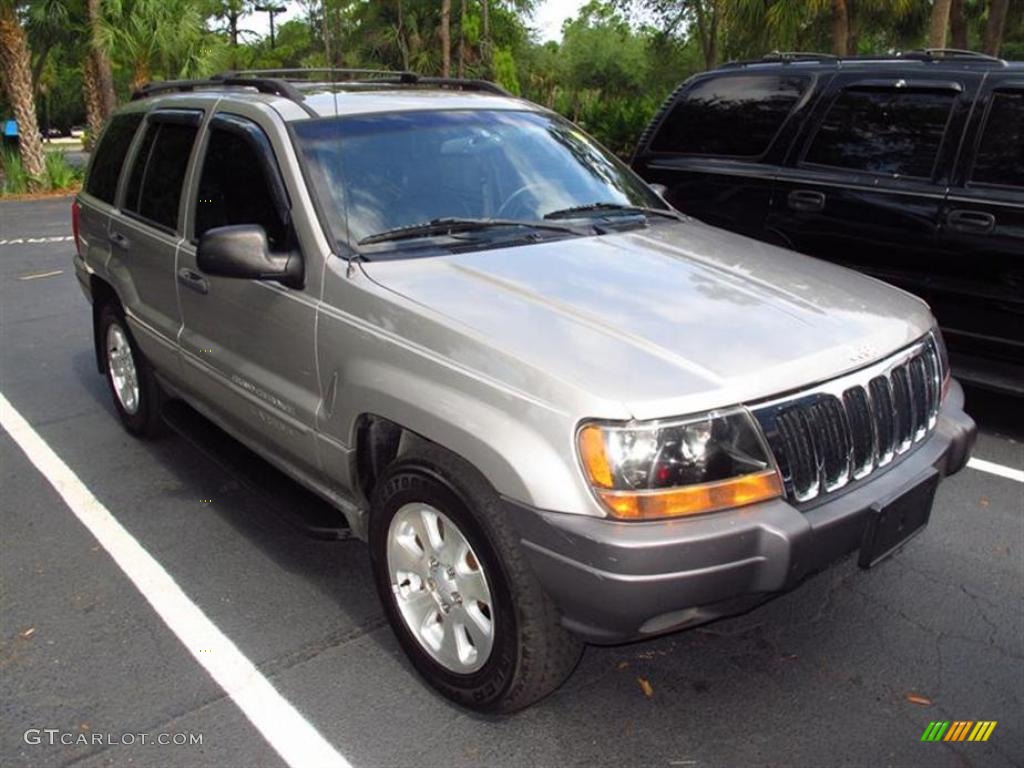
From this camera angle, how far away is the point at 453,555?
2779 millimetres

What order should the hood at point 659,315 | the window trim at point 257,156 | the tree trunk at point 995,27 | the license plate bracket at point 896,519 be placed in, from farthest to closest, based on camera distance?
the tree trunk at point 995,27 → the window trim at point 257,156 → the license plate bracket at point 896,519 → the hood at point 659,315

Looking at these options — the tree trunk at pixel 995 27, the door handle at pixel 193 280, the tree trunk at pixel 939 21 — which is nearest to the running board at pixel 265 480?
the door handle at pixel 193 280

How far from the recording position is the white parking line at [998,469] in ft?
15.3

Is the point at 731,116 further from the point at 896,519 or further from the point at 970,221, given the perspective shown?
the point at 896,519

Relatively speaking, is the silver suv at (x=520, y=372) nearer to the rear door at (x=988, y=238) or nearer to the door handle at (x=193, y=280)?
the door handle at (x=193, y=280)

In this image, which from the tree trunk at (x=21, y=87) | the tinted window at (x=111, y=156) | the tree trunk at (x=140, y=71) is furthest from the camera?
the tree trunk at (x=140, y=71)

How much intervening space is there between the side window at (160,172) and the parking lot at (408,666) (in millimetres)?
1364

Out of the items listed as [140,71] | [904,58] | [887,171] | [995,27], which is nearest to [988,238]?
[887,171]

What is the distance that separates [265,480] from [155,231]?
4.84 ft

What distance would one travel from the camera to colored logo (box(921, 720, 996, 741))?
2.76 m

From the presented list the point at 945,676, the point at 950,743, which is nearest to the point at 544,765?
the point at 950,743

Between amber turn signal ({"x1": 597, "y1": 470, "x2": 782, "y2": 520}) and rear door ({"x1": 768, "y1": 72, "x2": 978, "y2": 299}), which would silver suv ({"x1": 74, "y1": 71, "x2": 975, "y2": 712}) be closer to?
amber turn signal ({"x1": 597, "y1": 470, "x2": 782, "y2": 520})

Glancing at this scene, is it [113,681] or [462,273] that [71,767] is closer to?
[113,681]

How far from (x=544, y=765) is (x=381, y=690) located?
0.62 m
